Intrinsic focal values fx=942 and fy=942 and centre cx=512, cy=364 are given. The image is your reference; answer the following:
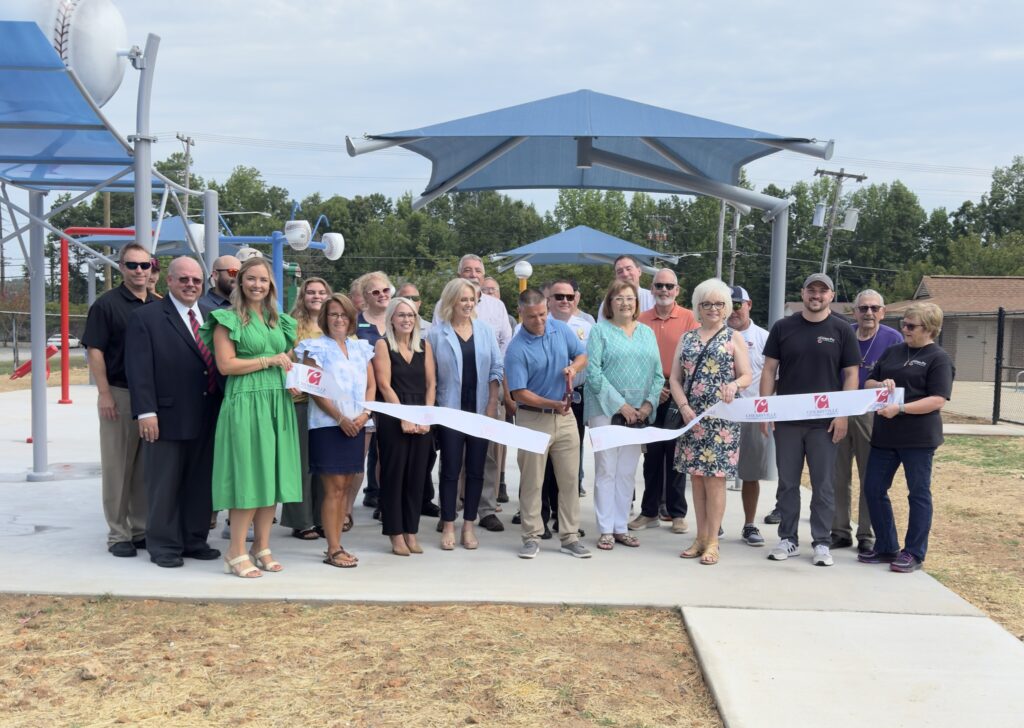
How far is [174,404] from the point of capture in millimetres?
5426

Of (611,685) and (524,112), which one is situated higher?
(524,112)

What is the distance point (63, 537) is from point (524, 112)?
4267 millimetres

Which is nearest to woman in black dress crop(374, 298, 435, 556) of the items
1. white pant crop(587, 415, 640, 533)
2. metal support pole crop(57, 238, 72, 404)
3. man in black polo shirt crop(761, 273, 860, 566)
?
white pant crop(587, 415, 640, 533)

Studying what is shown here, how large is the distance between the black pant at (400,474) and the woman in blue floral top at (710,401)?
5.41ft

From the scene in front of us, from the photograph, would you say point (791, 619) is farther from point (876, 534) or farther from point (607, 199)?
point (607, 199)

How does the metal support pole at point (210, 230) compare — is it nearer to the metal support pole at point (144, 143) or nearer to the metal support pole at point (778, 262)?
the metal support pole at point (144, 143)

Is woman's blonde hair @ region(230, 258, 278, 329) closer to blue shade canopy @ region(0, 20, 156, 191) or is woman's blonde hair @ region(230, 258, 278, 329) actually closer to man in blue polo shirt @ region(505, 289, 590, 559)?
man in blue polo shirt @ region(505, 289, 590, 559)

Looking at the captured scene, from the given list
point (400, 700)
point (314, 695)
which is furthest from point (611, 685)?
point (314, 695)

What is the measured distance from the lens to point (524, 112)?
6656 millimetres

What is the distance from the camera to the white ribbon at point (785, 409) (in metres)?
5.58

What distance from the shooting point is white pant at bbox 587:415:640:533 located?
612cm

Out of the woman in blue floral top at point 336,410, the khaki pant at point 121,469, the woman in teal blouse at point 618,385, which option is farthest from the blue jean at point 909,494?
the khaki pant at point 121,469

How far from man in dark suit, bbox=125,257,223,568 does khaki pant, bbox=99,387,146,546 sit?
0.23m

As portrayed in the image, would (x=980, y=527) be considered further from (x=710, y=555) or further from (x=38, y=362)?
(x=38, y=362)
